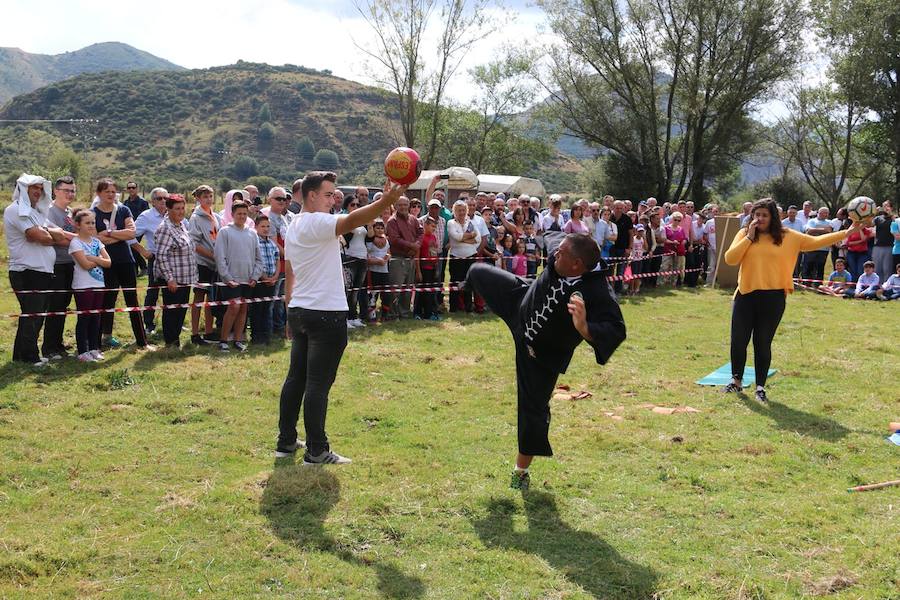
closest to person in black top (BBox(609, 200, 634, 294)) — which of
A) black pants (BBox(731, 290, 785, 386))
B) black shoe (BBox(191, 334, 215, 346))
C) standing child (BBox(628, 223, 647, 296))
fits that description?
standing child (BBox(628, 223, 647, 296))

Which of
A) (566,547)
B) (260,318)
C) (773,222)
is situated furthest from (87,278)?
(773,222)

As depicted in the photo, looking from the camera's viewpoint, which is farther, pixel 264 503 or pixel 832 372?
pixel 832 372

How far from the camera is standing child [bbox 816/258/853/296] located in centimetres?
1852

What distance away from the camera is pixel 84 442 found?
659 centimetres

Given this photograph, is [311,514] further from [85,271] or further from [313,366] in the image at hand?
[85,271]

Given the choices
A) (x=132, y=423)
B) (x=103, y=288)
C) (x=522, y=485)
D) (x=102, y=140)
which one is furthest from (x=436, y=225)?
(x=102, y=140)

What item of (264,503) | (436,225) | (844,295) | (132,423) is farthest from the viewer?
(844,295)

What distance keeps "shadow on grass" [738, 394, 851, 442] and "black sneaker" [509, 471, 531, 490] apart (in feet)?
10.5

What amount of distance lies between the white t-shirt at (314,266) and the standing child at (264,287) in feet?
16.1

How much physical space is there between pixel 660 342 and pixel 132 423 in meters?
7.99

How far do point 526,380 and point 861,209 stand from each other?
5.65 meters

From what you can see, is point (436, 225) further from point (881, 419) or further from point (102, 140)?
point (102, 140)

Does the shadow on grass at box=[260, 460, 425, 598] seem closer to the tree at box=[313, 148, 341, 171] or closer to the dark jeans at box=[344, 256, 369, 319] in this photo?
the dark jeans at box=[344, 256, 369, 319]

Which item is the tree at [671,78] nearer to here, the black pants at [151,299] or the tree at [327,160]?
the black pants at [151,299]
